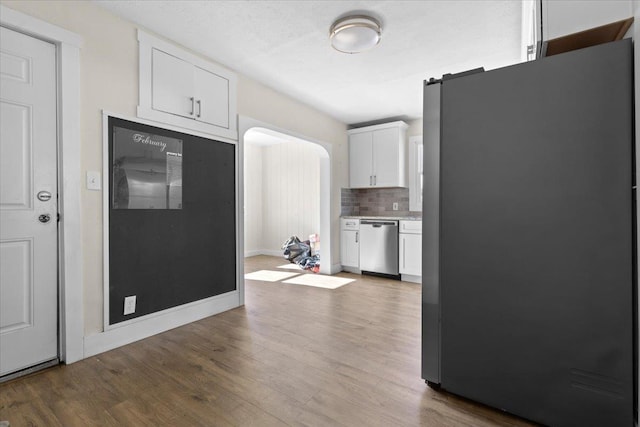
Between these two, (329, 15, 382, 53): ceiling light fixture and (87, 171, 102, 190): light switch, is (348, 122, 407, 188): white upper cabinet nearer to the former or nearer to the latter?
(329, 15, 382, 53): ceiling light fixture

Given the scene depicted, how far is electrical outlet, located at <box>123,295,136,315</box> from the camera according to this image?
2.35 m

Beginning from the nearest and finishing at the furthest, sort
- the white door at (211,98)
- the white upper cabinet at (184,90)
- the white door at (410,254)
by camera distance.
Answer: the white upper cabinet at (184,90), the white door at (211,98), the white door at (410,254)

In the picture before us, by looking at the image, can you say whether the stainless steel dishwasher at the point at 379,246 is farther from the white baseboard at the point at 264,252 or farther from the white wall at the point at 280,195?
the white baseboard at the point at 264,252

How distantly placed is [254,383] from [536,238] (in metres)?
1.64

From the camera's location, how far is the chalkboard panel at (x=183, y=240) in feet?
7.64

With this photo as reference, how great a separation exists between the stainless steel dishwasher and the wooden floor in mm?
1773

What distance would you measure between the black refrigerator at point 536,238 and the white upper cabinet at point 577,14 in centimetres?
→ 11

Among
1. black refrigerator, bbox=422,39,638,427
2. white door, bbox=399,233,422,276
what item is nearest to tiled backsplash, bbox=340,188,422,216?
white door, bbox=399,233,422,276

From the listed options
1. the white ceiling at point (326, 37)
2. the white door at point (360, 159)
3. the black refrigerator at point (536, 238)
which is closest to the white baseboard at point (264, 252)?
the white door at point (360, 159)

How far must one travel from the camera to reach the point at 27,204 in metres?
1.91

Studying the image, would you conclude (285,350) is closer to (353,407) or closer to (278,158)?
(353,407)

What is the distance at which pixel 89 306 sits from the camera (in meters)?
2.16

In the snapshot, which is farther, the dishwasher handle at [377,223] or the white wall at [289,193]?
the white wall at [289,193]

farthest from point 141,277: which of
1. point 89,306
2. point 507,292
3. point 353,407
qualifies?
point 507,292
